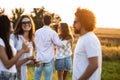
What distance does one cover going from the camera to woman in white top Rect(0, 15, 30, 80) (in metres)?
6.14

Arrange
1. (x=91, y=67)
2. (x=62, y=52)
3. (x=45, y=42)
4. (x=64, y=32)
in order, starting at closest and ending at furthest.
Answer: (x=91, y=67) < (x=45, y=42) < (x=64, y=32) < (x=62, y=52)

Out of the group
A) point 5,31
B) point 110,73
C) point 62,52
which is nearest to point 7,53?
point 5,31

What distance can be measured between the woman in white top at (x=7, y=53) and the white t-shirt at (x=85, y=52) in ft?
2.27

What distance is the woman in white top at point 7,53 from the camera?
6137mm

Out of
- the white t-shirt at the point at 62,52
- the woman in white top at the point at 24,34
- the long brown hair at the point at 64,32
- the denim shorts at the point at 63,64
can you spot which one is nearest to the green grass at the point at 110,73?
the denim shorts at the point at 63,64

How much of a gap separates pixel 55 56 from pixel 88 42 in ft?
17.0

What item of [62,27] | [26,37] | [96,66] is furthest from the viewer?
[62,27]

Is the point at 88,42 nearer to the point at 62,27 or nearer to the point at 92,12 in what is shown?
the point at 92,12

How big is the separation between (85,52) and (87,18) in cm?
45

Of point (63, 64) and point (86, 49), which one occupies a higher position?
point (86, 49)

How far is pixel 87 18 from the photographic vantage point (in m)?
6.11

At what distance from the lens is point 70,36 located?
11078 millimetres

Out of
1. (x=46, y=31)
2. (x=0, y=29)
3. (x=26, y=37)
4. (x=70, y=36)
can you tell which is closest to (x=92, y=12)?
(x=0, y=29)

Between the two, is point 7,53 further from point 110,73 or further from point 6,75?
point 110,73
